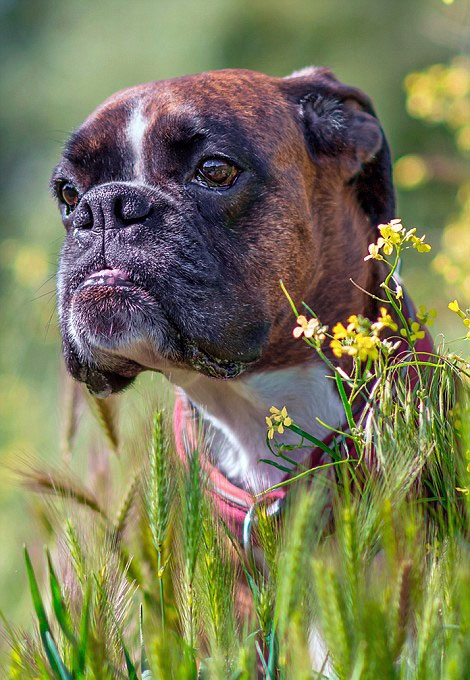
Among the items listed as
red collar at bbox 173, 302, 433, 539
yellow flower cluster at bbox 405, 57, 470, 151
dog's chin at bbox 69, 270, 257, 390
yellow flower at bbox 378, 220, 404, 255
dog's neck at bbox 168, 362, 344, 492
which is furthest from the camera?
yellow flower cluster at bbox 405, 57, 470, 151

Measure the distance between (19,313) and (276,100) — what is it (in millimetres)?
2362

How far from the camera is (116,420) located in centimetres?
265

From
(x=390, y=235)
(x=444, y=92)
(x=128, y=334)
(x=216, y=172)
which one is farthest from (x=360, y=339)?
(x=444, y=92)

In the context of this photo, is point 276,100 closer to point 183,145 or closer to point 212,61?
point 183,145

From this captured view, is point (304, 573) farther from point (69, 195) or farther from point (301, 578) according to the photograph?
point (69, 195)

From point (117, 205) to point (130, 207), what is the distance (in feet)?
0.12

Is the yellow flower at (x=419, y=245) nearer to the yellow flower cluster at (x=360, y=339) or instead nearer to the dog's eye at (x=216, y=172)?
the yellow flower cluster at (x=360, y=339)

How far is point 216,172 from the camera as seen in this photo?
2.52 meters

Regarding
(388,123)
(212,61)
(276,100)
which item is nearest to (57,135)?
(212,61)

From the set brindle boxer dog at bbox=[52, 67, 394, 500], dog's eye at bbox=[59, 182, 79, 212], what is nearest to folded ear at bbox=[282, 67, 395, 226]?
brindle boxer dog at bbox=[52, 67, 394, 500]

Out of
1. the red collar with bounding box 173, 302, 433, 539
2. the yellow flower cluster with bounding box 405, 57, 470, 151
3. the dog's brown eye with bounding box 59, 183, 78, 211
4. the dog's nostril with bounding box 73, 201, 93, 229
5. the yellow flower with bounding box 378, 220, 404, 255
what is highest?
the yellow flower cluster with bounding box 405, 57, 470, 151

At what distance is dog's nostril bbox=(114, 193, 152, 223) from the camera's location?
7.90 feet

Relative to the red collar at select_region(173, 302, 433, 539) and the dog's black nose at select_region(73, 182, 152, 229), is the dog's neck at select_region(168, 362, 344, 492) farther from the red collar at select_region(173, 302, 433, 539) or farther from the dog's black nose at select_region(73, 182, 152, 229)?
the dog's black nose at select_region(73, 182, 152, 229)

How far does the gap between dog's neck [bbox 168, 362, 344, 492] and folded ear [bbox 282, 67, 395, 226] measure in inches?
24.7
